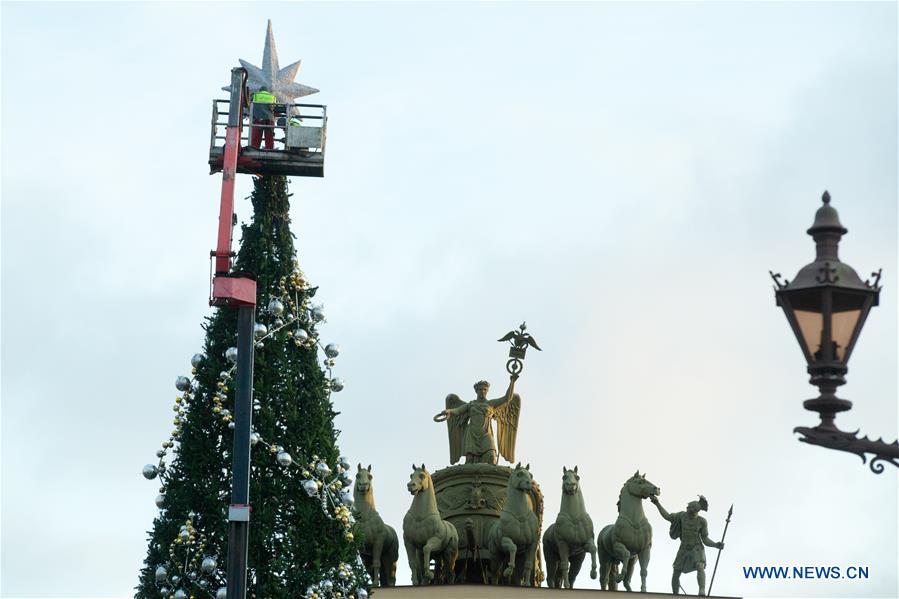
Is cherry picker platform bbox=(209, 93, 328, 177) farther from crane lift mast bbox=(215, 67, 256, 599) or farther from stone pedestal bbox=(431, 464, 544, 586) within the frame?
stone pedestal bbox=(431, 464, 544, 586)

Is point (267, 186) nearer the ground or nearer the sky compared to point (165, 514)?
nearer the sky

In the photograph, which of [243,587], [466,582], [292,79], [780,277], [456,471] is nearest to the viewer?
[780,277]

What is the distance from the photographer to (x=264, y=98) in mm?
22828

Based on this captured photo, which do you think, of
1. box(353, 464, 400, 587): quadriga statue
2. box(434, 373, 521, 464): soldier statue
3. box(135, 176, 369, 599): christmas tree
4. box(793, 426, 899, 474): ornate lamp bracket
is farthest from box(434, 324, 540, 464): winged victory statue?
box(793, 426, 899, 474): ornate lamp bracket

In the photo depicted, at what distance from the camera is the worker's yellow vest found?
22656mm

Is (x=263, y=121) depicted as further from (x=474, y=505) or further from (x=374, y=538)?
(x=474, y=505)

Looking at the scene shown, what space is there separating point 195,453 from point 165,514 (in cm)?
84

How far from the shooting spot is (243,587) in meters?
20.1

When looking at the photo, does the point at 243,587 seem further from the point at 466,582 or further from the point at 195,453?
the point at 466,582

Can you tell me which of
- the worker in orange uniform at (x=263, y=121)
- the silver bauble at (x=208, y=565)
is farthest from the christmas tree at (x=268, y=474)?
the worker in orange uniform at (x=263, y=121)

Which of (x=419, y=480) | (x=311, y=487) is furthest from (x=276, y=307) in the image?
(x=419, y=480)

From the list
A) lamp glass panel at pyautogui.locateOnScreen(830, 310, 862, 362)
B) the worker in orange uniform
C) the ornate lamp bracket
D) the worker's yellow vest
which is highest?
the worker's yellow vest

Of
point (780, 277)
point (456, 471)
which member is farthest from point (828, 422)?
point (456, 471)

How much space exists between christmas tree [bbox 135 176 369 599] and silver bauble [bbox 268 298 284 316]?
0.07 ft
